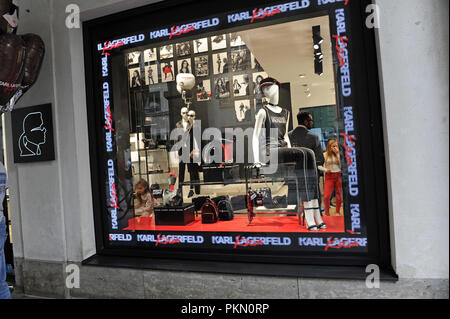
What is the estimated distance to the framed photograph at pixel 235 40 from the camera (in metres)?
3.15

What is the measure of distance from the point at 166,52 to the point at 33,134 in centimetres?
161

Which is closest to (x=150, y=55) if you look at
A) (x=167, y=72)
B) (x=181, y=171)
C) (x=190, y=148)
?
(x=167, y=72)

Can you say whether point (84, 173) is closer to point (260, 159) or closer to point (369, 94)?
point (260, 159)

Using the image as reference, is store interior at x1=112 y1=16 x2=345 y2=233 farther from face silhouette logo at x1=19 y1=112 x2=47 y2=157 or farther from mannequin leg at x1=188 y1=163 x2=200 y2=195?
face silhouette logo at x1=19 y1=112 x2=47 y2=157

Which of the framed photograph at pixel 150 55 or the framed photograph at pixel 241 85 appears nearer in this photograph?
the framed photograph at pixel 150 55

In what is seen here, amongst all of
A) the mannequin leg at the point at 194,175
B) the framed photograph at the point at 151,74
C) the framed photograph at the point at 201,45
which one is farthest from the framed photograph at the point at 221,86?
the mannequin leg at the point at 194,175

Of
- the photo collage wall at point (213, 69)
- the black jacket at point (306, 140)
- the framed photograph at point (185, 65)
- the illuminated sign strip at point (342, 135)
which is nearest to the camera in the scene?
the illuminated sign strip at point (342, 135)

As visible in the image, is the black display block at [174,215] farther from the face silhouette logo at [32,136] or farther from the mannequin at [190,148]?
the face silhouette logo at [32,136]

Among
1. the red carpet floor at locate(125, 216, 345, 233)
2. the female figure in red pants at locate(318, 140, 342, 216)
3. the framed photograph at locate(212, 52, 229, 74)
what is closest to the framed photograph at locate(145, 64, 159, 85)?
the framed photograph at locate(212, 52, 229, 74)

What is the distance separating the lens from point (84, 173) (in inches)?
125

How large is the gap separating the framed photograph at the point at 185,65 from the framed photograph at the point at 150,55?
26 centimetres

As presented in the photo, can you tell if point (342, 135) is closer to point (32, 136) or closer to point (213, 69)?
point (213, 69)

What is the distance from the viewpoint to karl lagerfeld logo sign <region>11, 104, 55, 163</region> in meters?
3.15

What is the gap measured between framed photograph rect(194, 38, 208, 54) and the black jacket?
126cm
